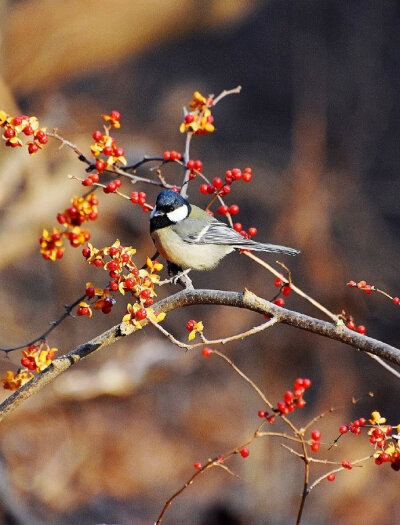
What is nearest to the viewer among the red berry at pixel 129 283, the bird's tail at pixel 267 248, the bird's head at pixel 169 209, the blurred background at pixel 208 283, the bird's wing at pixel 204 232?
the red berry at pixel 129 283

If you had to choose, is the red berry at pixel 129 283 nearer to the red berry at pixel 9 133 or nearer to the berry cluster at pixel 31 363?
the berry cluster at pixel 31 363

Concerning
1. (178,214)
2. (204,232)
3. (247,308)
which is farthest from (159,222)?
(247,308)

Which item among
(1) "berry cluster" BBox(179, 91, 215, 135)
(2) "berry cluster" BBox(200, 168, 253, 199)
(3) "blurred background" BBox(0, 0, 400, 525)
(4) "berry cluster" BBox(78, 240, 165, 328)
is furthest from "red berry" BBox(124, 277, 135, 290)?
(3) "blurred background" BBox(0, 0, 400, 525)

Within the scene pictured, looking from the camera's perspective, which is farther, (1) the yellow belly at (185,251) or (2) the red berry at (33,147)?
(1) the yellow belly at (185,251)

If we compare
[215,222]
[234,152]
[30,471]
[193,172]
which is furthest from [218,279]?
[193,172]

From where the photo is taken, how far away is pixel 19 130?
1.63m

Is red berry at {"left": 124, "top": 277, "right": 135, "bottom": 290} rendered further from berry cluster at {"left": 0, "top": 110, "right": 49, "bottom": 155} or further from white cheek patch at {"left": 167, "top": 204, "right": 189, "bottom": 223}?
white cheek patch at {"left": 167, "top": 204, "right": 189, "bottom": 223}

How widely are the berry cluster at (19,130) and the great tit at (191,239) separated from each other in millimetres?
576

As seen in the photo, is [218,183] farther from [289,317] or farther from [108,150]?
[289,317]

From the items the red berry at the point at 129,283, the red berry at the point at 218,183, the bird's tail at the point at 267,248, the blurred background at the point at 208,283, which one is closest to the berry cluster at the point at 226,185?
the red berry at the point at 218,183

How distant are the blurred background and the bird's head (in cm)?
159

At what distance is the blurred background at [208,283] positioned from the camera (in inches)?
176

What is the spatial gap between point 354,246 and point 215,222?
303 cm

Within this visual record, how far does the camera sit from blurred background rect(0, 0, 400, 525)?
446 cm
